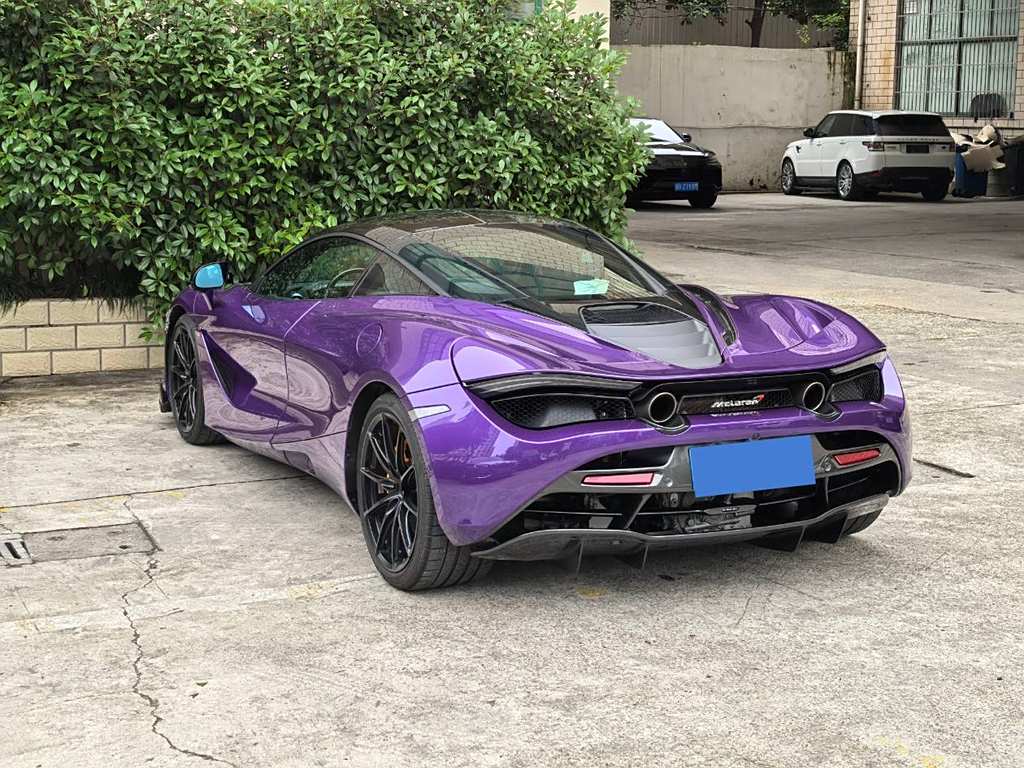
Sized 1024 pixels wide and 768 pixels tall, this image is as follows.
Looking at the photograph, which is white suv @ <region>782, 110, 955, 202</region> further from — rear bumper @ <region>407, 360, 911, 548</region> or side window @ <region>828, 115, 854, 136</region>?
rear bumper @ <region>407, 360, 911, 548</region>

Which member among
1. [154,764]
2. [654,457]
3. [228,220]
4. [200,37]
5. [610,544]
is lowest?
[154,764]

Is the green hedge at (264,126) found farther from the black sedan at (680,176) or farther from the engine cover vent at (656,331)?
the black sedan at (680,176)

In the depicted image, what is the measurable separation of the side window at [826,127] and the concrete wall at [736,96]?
2.61 metres

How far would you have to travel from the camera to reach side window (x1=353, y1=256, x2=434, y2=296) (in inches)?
196

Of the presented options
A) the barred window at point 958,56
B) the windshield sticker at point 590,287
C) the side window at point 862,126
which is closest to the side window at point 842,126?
the side window at point 862,126

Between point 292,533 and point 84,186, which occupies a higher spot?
point 84,186

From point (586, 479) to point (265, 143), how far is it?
4935 mm

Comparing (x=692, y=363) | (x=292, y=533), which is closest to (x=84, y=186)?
(x=292, y=533)

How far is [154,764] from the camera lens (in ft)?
10.8

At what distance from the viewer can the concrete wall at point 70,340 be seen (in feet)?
27.9

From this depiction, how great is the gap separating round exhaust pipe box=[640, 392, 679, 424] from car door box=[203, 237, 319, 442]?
67.4 inches

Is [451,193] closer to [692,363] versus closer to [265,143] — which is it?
[265,143]

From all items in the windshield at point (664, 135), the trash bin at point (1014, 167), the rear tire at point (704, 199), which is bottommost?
the rear tire at point (704, 199)

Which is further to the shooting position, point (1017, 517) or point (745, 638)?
point (1017, 517)
